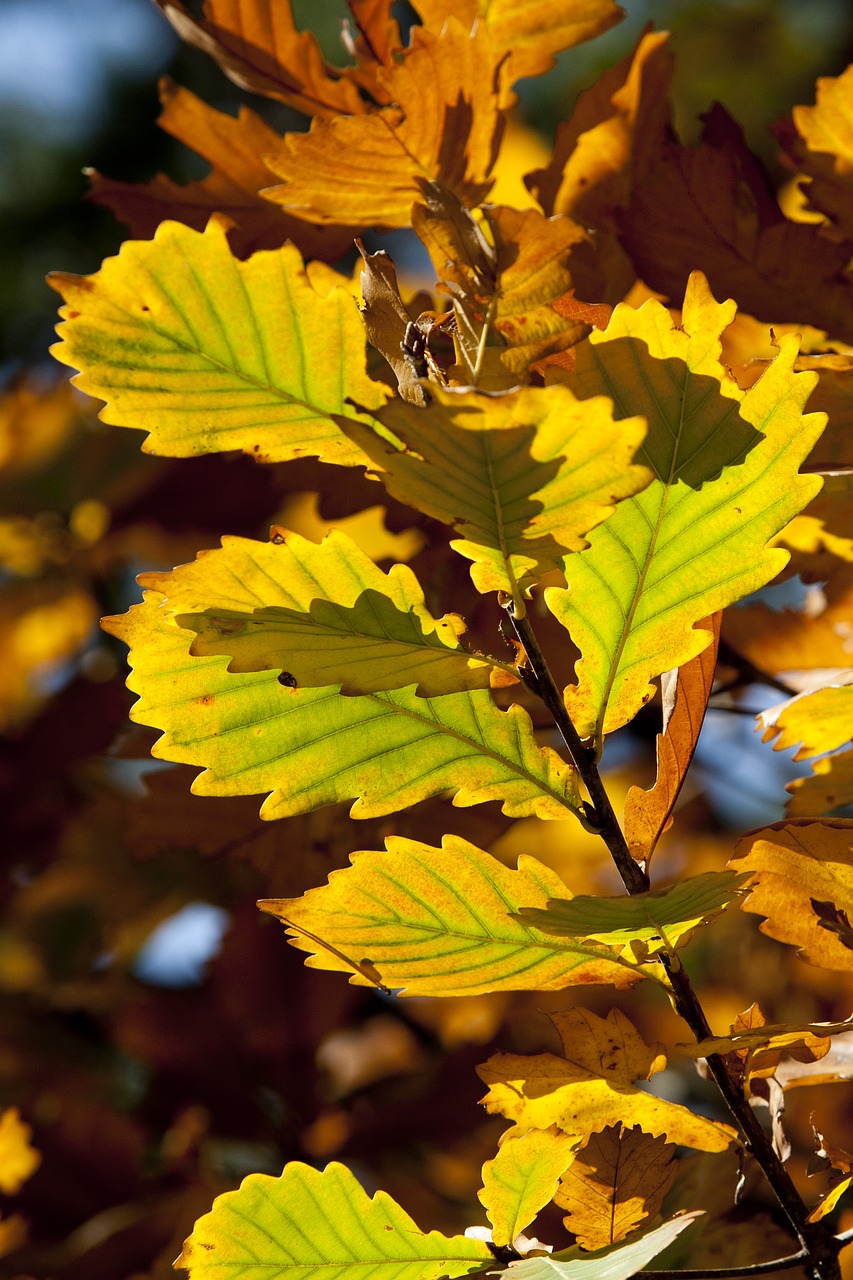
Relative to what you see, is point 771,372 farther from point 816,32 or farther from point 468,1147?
point 816,32

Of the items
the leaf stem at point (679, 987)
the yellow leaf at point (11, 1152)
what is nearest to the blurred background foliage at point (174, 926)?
the yellow leaf at point (11, 1152)

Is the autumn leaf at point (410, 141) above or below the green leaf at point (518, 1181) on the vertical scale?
above

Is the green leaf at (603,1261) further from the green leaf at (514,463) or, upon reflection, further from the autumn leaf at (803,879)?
the green leaf at (514,463)

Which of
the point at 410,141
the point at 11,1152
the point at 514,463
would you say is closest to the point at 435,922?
the point at 514,463

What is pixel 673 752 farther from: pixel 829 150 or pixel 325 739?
pixel 829 150

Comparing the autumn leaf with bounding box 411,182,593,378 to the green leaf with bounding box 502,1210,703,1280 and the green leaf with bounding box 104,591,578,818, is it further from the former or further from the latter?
the green leaf with bounding box 502,1210,703,1280

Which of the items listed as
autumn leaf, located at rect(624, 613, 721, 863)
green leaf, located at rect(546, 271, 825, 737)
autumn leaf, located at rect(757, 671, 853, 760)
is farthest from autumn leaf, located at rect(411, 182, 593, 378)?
autumn leaf, located at rect(757, 671, 853, 760)

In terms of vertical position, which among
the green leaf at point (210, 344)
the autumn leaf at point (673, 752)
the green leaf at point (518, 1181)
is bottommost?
the green leaf at point (518, 1181)
